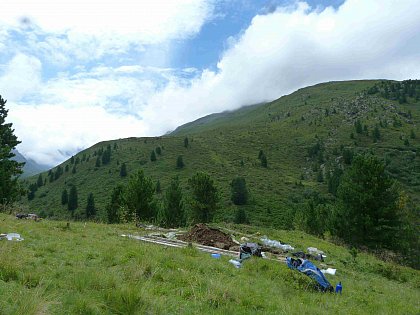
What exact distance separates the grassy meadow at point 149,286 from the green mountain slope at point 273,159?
2085 inches

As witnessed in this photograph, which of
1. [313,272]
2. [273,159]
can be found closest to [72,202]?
[273,159]

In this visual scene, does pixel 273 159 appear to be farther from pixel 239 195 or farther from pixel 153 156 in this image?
pixel 239 195

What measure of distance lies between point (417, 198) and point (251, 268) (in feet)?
249

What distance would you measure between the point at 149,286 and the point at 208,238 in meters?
10.3

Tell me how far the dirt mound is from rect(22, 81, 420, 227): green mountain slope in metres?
45.1

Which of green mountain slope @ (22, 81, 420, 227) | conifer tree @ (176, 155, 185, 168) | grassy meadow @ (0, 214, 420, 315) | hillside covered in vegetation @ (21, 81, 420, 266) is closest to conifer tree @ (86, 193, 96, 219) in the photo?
hillside covered in vegetation @ (21, 81, 420, 266)

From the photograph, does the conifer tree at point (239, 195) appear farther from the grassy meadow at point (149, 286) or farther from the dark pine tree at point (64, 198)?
the grassy meadow at point (149, 286)

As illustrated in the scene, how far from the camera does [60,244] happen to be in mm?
10719

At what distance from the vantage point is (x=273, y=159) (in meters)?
110

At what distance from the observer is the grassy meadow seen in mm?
4988

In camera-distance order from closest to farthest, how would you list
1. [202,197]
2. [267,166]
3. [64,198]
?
[202,197]
[64,198]
[267,166]

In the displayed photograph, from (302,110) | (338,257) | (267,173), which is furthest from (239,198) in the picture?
(302,110)

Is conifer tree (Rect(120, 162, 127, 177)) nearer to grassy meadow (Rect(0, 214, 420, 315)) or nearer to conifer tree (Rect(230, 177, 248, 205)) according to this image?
conifer tree (Rect(230, 177, 248, 205))

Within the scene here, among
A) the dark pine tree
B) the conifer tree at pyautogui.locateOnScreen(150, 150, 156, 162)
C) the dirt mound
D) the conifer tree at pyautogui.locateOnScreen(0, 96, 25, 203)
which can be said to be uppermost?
the conifer tree at pyautogui.locateOnScreen(150, 150, 156, 162)
